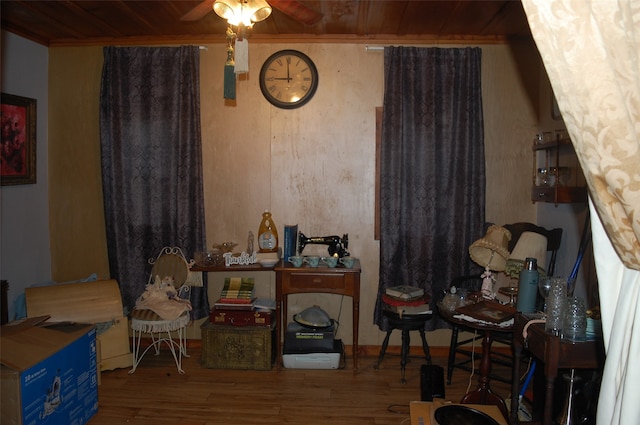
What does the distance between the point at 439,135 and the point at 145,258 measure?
2.50 m

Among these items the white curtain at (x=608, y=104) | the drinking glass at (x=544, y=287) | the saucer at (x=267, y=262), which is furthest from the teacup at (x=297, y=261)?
the white curtain at (x=608, y=104)

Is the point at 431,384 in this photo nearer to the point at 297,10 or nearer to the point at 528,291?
the point at 528,291

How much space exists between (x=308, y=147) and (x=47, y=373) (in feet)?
7.60

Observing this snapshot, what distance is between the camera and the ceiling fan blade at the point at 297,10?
2395 mm

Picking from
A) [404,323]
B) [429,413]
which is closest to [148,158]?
[404,323]

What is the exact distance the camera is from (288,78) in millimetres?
3756

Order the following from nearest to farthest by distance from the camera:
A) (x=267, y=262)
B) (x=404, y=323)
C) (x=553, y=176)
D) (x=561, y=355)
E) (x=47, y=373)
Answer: (x=561, y=355), (x=47, y=373), (x=553, y=176), (x=404, y=323), (x=267, y=262)

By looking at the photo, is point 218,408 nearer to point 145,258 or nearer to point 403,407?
point 403,407

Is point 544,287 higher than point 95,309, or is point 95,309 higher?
point 544,287

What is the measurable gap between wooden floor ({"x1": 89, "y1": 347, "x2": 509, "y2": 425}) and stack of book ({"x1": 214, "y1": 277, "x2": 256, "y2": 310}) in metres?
0.47

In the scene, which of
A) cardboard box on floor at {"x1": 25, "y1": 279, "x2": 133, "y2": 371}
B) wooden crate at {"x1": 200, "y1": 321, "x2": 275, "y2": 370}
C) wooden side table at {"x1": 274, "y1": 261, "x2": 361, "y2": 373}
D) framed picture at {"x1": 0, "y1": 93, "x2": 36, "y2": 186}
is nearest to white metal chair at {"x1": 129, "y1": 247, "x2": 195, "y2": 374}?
cardboard box on floor at {"x1": 25, "y1": 279, "x2": 133, "y2": 371}

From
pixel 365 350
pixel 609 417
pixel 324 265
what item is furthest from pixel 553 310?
pixel 365 350

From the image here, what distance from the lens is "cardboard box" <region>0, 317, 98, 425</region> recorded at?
2217 mm

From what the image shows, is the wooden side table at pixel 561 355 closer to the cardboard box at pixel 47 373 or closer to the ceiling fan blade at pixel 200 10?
the ceiling fan blade at pixel 200 10
